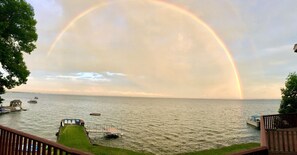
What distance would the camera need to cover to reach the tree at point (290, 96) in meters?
21.7

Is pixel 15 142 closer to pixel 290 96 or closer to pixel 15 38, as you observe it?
pixel 15 38

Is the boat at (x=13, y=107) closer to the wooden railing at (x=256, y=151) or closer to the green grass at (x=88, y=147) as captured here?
the green grass at (x=88, y=147)

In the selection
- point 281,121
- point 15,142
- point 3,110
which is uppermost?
point 15,142

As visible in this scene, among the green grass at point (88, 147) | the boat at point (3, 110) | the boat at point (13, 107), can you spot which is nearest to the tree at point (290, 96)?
the green grass at point (88, 147)

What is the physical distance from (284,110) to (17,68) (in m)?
24.8

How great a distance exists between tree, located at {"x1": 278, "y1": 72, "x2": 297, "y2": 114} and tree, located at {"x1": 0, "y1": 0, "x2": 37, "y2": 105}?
24.3 meters

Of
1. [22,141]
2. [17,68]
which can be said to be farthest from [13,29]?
[22,141]

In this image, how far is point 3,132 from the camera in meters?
6.16

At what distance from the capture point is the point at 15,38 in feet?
52.9

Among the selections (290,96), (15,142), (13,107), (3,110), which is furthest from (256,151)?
(13,107)

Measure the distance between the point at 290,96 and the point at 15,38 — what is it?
84.5 ft

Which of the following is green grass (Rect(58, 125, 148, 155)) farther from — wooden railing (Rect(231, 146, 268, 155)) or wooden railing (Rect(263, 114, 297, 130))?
wooden railing (Rect(231, 146, 268, 155))

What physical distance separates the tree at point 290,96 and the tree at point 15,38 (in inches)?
957

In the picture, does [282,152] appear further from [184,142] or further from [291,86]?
[184,142]
